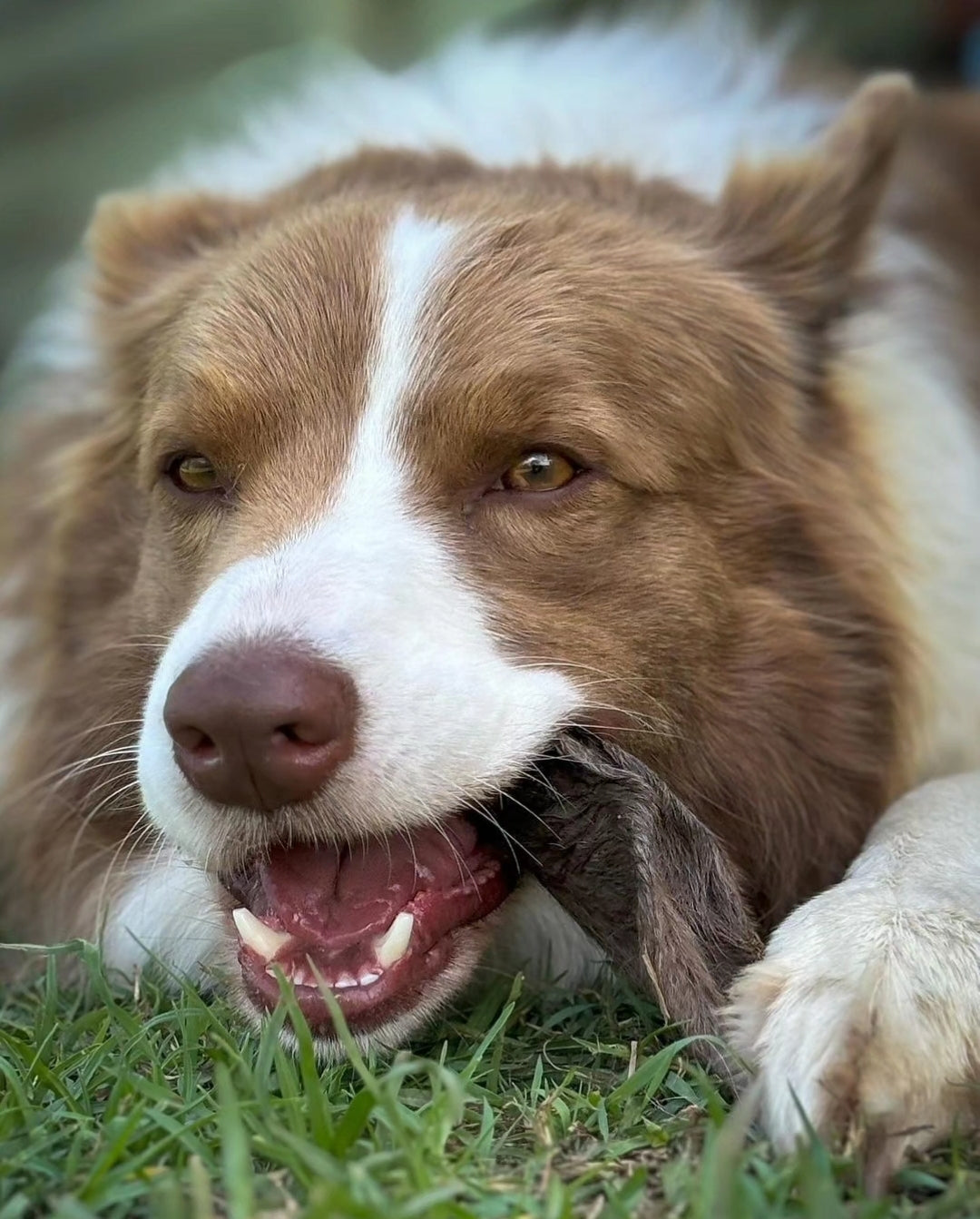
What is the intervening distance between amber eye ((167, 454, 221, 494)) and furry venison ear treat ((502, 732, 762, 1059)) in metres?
1.00

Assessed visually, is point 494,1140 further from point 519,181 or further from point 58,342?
point 58,342

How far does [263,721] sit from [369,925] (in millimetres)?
490

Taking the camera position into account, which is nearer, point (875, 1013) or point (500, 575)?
point (875, 1013)

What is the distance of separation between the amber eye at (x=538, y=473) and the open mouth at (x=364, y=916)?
0.70 meters

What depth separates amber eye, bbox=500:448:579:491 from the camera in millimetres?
3111

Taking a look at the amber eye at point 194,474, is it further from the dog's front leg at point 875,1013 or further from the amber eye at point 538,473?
the dog's front leg at point 875,1013

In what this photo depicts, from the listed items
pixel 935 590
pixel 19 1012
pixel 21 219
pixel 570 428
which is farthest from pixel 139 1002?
pixel 21 219

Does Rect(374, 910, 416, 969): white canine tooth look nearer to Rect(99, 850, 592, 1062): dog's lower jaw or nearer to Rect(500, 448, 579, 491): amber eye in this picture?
Rect(99, 850, 592, 1062): dog's lower jaw

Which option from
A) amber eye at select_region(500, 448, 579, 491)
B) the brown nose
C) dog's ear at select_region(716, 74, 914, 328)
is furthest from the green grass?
dog's ear at select_region(716, 74, 914, 328)

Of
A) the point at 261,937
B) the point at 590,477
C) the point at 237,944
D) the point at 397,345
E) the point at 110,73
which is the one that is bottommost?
the point at 237,944

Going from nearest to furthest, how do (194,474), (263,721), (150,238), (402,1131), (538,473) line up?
(402,1131) < (263,721) < (538,473) < (194,474) < (150,238)

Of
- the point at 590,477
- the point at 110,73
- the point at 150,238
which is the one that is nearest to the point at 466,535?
the point at 590,477

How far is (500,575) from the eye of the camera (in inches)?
119

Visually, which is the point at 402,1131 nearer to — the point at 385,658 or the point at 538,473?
the point at 385,658
